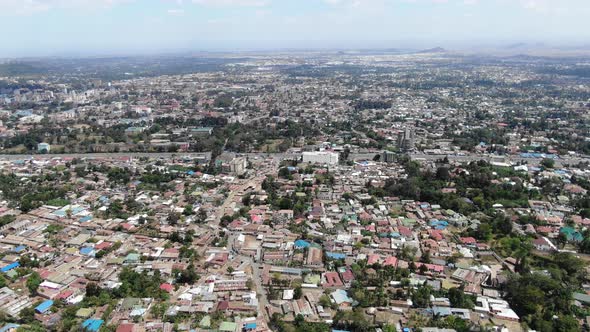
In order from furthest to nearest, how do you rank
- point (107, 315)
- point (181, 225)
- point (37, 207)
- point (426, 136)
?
point (426, 136) → point (37, 207) → point (181, 225) → point (107, 315)

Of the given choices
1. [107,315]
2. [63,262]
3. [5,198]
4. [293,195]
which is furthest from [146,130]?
Result: [107,315]

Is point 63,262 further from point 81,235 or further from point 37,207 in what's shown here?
point 37,207

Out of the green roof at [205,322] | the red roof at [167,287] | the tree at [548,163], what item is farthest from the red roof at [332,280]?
the tree at [548,163]

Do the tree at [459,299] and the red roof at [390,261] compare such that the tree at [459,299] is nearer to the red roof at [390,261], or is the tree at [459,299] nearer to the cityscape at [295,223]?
the cityscape at [295,223]

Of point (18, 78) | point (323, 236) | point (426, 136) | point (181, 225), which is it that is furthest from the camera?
point (18, 78)

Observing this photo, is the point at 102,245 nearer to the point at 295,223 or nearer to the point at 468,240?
the point at 295,223

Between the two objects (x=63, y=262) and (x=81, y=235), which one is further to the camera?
(x=81, y=235)
